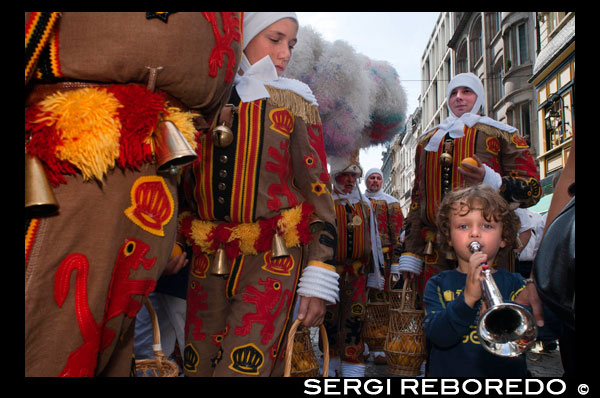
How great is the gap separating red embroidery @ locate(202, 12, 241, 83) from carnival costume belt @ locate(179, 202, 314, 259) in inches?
34.0

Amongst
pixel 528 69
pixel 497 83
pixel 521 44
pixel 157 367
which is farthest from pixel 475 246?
pixel 497 83

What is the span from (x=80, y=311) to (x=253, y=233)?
42.4 inches

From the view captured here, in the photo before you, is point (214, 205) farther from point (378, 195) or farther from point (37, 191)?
point (378, 195)

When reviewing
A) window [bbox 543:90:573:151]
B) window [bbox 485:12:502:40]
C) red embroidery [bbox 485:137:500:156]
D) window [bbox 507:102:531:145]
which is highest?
window [bbox 485:12:502:40]

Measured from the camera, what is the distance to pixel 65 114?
4.05 ft

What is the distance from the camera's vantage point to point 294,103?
7.94 ft

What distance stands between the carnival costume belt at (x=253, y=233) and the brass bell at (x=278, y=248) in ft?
0.09

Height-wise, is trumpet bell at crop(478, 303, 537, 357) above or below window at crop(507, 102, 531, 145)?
below

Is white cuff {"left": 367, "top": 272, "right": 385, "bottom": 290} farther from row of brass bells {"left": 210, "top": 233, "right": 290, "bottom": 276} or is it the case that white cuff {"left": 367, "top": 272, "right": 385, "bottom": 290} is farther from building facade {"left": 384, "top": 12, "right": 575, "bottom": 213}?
row of brass bells {"left": 210, "top": 233, "right": 290, "bottom": 276}

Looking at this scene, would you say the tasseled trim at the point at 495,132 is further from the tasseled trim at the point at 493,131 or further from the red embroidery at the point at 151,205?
the red embroidery at the point at 151,205

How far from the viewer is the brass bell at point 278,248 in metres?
2.20

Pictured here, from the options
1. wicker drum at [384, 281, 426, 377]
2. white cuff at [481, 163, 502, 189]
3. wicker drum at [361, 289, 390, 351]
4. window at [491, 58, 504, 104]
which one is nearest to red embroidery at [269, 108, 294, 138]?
white cuff at [481, 163, 502, 189]

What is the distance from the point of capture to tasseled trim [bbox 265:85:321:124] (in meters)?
2.38

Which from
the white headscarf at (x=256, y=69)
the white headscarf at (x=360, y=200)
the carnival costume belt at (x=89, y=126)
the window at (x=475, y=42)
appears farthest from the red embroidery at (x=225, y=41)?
the window at (x=475, y=42)
